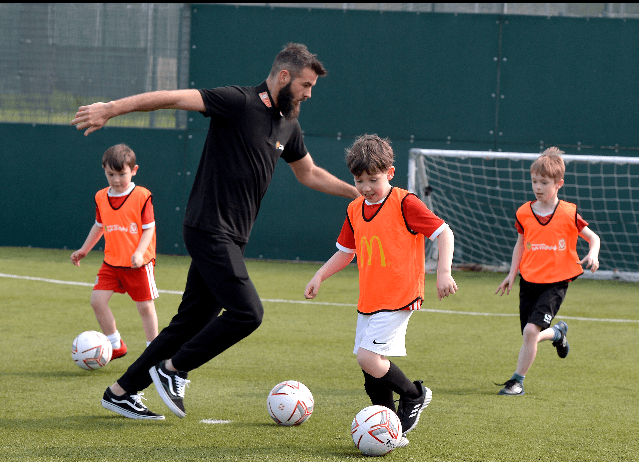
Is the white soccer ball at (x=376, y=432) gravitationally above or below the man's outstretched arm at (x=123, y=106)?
below

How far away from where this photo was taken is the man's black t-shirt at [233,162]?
13.3 feet

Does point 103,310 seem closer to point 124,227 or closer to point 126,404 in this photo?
point 124,227

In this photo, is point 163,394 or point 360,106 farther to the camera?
point 360,106

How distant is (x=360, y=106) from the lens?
13234 millimetres

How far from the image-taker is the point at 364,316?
158 inches

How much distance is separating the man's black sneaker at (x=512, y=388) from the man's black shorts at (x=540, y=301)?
426mm

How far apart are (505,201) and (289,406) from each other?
367 inches

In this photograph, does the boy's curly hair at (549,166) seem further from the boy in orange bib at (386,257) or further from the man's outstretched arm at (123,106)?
the man's outstretched arm at (123,106)

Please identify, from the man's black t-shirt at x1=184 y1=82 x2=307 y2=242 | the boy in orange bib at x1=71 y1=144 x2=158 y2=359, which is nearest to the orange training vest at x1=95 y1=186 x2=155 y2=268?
the boy in orange bib at x1=71 y1=144 x2=158 y2=359

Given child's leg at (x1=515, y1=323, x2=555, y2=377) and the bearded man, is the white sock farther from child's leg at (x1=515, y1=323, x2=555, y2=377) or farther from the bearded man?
child's leg at (x1=515, y1=323, x2=555, y2=377)

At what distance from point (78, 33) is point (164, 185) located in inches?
118

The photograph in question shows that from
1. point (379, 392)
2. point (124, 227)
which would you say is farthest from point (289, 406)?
point (124, 227)

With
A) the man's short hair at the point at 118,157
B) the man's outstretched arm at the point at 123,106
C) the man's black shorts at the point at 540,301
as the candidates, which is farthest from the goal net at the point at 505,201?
the man's outstretched arm at the point at 123,106

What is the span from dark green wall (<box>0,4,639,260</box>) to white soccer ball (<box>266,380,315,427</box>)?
8.96 meters
